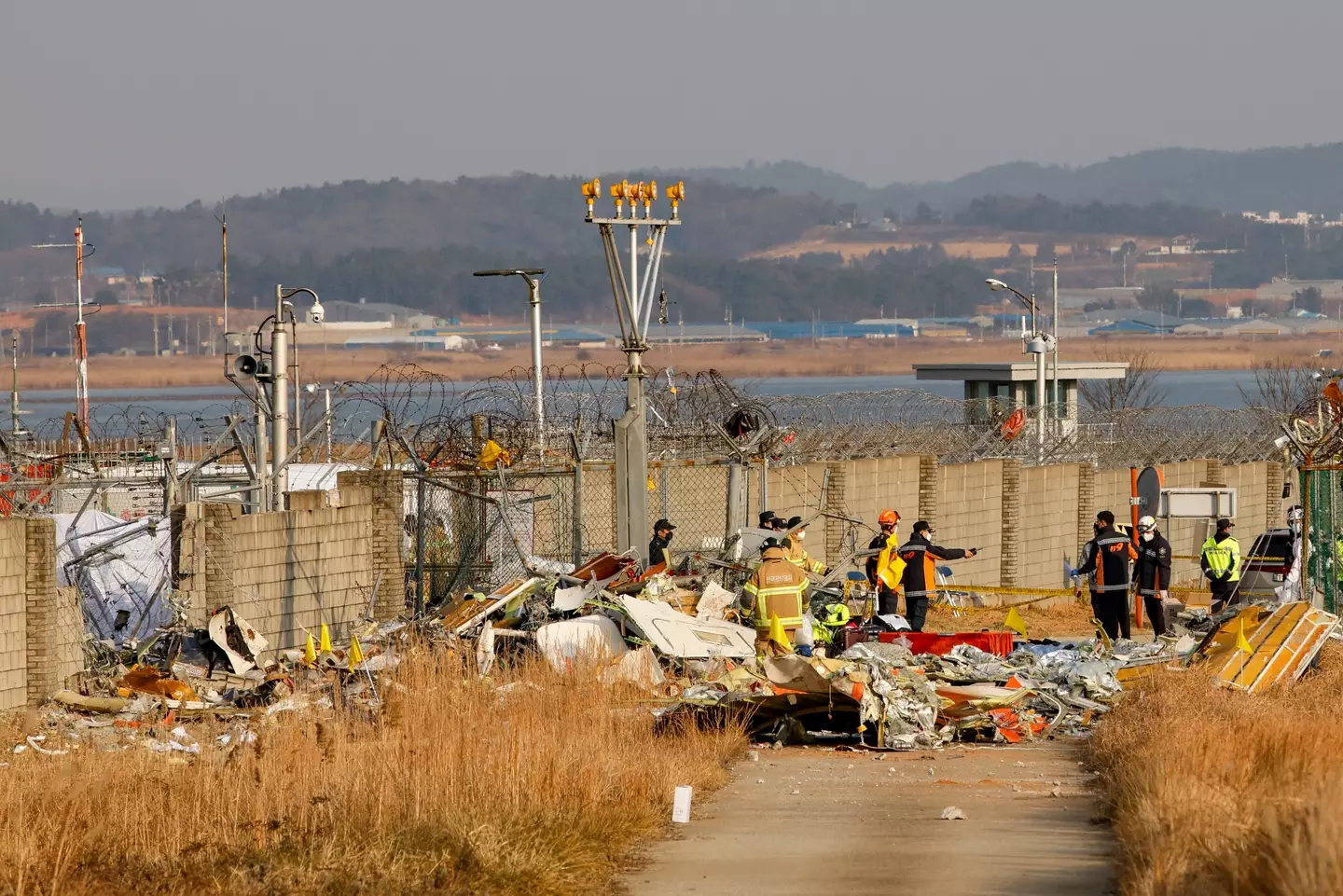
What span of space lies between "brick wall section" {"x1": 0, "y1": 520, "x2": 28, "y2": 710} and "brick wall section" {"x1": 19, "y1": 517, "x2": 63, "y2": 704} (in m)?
0.04

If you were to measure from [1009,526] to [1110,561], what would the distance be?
8779 millimetres

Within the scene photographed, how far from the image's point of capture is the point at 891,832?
10062mm

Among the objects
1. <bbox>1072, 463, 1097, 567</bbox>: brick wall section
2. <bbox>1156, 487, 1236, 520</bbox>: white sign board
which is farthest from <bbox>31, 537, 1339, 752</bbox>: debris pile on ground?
<bbox>1072, 463, 1097, 567</bbox>: brick wall section

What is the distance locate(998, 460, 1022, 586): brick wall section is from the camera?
28109 mm

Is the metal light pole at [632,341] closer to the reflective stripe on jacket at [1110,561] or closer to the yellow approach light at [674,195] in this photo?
the yellow approach light at [674,195]

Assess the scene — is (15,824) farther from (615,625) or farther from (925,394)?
(925,394)

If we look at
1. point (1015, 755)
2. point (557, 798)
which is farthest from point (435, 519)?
point (557, 798)

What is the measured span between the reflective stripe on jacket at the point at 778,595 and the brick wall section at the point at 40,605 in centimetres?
533

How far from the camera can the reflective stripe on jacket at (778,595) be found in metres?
15.9

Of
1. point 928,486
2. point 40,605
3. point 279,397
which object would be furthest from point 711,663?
point 928,486

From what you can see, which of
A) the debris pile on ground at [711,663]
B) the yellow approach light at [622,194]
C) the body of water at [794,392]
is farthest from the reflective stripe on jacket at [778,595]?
the body of water at [794,392]

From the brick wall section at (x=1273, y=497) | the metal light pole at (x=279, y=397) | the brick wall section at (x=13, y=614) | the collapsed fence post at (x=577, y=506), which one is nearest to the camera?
the brick wall section at (x=13, y=614)

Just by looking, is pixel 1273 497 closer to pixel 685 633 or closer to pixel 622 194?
pixel 622 194

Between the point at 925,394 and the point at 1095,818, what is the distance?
16.7 metres
